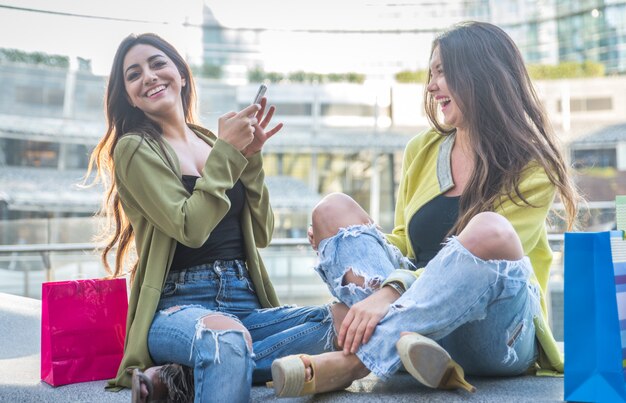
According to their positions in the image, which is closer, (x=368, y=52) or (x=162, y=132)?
(x=162, y=132)

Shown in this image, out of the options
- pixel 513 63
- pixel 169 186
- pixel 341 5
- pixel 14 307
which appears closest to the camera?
pixel 169 186

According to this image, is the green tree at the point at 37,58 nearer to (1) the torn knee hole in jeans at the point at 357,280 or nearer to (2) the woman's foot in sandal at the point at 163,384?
(2) the woman's foot in sandal at the point at 163,384

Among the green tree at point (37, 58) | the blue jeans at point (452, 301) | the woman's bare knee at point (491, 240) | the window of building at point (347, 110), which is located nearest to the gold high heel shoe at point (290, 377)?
the blue jeans at point (452, 301)

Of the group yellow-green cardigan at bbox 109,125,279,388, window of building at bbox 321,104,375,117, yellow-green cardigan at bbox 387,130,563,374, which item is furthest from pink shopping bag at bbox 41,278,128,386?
window of building at bbox 321,104,375,117

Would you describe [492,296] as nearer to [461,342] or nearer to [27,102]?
[461,342]

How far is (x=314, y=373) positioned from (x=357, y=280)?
18cm

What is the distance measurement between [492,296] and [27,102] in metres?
19.6

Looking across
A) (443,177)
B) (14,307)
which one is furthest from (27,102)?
(443,177)

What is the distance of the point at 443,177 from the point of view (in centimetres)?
142

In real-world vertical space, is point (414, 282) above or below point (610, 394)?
above

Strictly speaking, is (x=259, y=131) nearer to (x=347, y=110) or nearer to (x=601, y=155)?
(x=347, y=110)

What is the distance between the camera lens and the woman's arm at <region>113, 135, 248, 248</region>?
1.29 metres

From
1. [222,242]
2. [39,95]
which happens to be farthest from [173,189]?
[39,95]

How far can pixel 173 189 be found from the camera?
1.34 m
